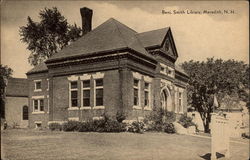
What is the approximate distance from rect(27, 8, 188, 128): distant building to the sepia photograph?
6cm

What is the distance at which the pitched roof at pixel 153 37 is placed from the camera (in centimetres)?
1962

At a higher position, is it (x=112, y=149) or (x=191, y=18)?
(x=191, y=18)

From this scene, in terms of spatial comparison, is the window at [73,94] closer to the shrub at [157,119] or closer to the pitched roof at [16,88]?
the shrub at [157,119]

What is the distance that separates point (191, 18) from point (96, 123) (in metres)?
7.57

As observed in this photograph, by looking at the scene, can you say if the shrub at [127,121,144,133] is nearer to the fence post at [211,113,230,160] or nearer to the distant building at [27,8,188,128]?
the distant building at [27,8,188,128]

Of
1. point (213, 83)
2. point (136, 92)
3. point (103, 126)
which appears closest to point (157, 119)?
point (136, 92)

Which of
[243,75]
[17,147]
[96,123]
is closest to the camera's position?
[17,147]

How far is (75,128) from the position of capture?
16188 millimetres

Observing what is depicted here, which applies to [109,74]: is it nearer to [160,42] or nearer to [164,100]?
[160,42]

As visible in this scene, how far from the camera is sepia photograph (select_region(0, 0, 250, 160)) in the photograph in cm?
952


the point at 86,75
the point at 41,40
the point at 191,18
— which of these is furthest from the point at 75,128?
the point at 191,18

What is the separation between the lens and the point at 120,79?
54.1ft

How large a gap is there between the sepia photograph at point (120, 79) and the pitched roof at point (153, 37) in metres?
0.08

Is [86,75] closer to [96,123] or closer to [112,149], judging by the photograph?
[96,123]
